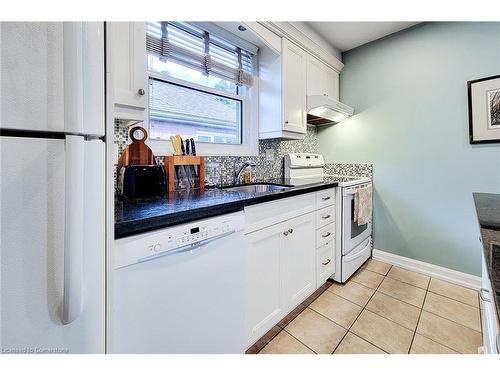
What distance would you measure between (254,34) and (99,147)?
1769 mm

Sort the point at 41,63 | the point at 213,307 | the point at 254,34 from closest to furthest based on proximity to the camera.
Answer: the point at 41,63, the point at 213,307, the point at 254,34

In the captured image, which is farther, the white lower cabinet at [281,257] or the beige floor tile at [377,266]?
the beige floor tile at [377,266]

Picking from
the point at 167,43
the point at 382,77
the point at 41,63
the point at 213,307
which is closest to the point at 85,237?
the point at 41,63

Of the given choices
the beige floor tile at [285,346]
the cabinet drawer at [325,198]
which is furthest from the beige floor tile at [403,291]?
the beige floor tile at [285,346]

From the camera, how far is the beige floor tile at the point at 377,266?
7.80 feet

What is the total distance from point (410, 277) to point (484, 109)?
1.66m

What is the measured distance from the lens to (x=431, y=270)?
2268 mm

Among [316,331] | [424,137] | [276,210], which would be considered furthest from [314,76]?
[316,331]

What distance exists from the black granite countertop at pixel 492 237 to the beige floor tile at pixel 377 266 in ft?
4.64

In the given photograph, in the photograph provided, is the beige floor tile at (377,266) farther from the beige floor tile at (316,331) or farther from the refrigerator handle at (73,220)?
the refrigerator handle at (73,220)

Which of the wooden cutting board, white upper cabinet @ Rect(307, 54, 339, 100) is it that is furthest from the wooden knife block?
white upper cabinet @ Rect(307, 54, 339, 100)
